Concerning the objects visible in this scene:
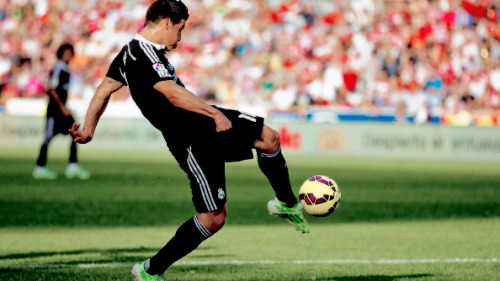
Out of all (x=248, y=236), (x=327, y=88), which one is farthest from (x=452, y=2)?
(x=248, y=236)

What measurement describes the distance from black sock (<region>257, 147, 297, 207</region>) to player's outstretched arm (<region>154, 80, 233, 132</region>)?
0.75 metres

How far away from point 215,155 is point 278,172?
2.41 ft

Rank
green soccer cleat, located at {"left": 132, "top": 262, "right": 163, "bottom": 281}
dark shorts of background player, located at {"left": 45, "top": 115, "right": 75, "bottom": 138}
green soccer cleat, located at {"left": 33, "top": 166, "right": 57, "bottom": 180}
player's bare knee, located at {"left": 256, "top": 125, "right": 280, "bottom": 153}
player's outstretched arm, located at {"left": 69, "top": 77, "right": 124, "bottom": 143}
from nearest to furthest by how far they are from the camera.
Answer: green soccer cleat, located at {"left": 132, "top": 262, "right": 163, "bottom": 281}
player's outstretched arm, located at {"left": 69, "top": 77, "right": 124, "bottom": 143}
player's bare knee, located at {"left": 256, "top": 125, "right": 280, "bottom": 153}
dark shorts of background player, located at {"left": 45, "top": 115, "right": 75, "bottom": 138}
green soccer cleat, located at {"left": 33, "top": 166, "right": 57, "bottom": 180}

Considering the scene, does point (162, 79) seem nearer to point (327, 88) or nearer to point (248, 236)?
point (248, 236)

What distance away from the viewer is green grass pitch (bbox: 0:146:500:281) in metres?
6.78

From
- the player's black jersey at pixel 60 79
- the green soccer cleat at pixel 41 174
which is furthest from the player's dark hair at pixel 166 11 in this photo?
the green soccer cleat at pixel 41 174

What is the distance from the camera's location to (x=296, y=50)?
1086 inches

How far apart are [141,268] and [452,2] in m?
25.5

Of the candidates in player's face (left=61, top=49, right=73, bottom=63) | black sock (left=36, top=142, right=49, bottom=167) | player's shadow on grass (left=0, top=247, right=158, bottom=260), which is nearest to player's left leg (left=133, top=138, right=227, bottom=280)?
player's shadow on grass (left=0, top=247, right=158, bottom=260)

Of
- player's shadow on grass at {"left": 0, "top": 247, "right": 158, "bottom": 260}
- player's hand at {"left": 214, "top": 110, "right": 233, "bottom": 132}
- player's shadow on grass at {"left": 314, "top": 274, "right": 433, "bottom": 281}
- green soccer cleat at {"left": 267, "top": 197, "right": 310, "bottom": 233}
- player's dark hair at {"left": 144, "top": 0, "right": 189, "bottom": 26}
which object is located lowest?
player's shadow on grass at {"left": 0, "top": 247, "right": 158, "bottom": 260}

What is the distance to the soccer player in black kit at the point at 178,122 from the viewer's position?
534 cm

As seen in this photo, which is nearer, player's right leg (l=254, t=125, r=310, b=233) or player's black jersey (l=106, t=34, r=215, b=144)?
player's black jersey (l=106, t=34, r=215, b=144)

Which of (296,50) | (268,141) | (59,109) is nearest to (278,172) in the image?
(268,141)

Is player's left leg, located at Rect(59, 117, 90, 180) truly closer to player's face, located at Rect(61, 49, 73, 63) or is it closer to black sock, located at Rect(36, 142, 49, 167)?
black sock, located at Rect(36, 142, 49, 167)
